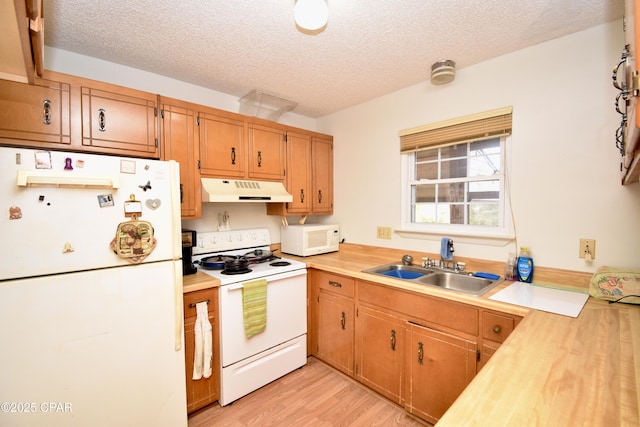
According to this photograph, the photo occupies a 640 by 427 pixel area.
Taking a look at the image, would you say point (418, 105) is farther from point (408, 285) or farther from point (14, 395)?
point (14, 395)

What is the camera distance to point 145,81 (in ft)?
7.14

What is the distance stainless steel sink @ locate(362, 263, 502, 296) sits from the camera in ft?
6.30

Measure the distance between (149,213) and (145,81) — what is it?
128 centimetres

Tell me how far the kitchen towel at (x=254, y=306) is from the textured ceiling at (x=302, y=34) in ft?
5.33

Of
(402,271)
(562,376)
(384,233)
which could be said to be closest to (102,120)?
(384,233)

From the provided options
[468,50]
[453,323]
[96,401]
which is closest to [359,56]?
[468,50]

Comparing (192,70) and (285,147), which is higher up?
(192,70)

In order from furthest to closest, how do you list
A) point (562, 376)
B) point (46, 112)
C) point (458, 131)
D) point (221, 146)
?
point (221, 146) → point (458, 131) → point (46, 112) → point (562, 376)

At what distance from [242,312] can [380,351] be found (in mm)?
1039

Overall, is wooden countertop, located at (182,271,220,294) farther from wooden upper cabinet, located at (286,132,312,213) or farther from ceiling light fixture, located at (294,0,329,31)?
ceiling light fixture, located at (294,0,329,31)

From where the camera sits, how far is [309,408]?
6.34 ft

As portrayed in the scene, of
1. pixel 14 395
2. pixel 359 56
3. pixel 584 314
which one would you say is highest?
pixel 359 56

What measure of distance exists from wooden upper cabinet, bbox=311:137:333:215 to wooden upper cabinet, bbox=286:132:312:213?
0.07m

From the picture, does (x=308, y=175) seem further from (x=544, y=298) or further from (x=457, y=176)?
(x=544, y=298)
